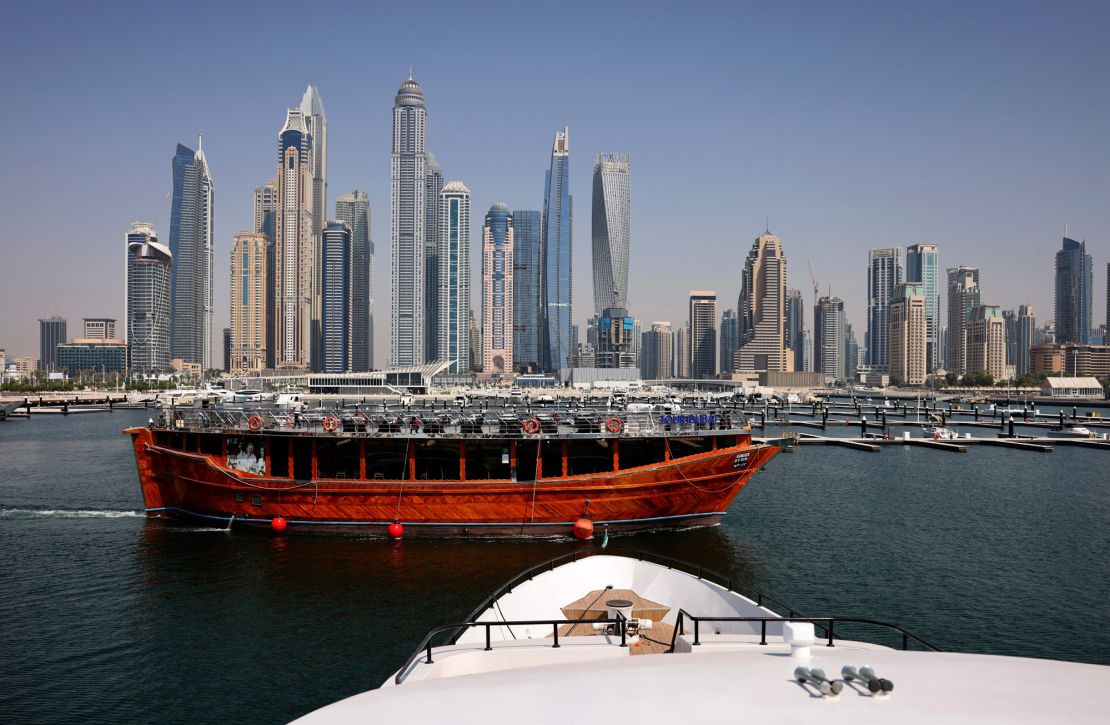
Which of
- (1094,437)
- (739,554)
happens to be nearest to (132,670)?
(739,554)

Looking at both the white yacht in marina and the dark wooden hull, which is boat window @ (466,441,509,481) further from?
the white yacht in marina

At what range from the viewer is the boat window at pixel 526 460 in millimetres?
34438

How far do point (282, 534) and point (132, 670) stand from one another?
1452 cm

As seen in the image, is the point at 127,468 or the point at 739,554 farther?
the point at 127,468

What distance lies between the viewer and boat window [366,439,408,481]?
35625 millimetres

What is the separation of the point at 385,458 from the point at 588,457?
9754 mm

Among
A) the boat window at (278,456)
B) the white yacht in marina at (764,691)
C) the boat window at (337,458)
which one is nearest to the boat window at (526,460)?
the boat window at (337,458)

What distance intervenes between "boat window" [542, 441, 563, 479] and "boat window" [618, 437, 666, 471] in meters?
2.82

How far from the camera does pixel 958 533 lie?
123ft

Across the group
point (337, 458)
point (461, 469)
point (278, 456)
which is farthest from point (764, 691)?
point (278, 456)

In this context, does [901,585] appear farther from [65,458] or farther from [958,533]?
[65,458]

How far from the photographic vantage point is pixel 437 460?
117 feet

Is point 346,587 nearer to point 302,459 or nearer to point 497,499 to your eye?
point 497,499

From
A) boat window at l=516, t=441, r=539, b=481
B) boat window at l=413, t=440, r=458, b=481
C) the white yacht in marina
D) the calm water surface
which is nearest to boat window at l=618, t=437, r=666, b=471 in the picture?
boat window at l=516, t=441, r=539, b=481
